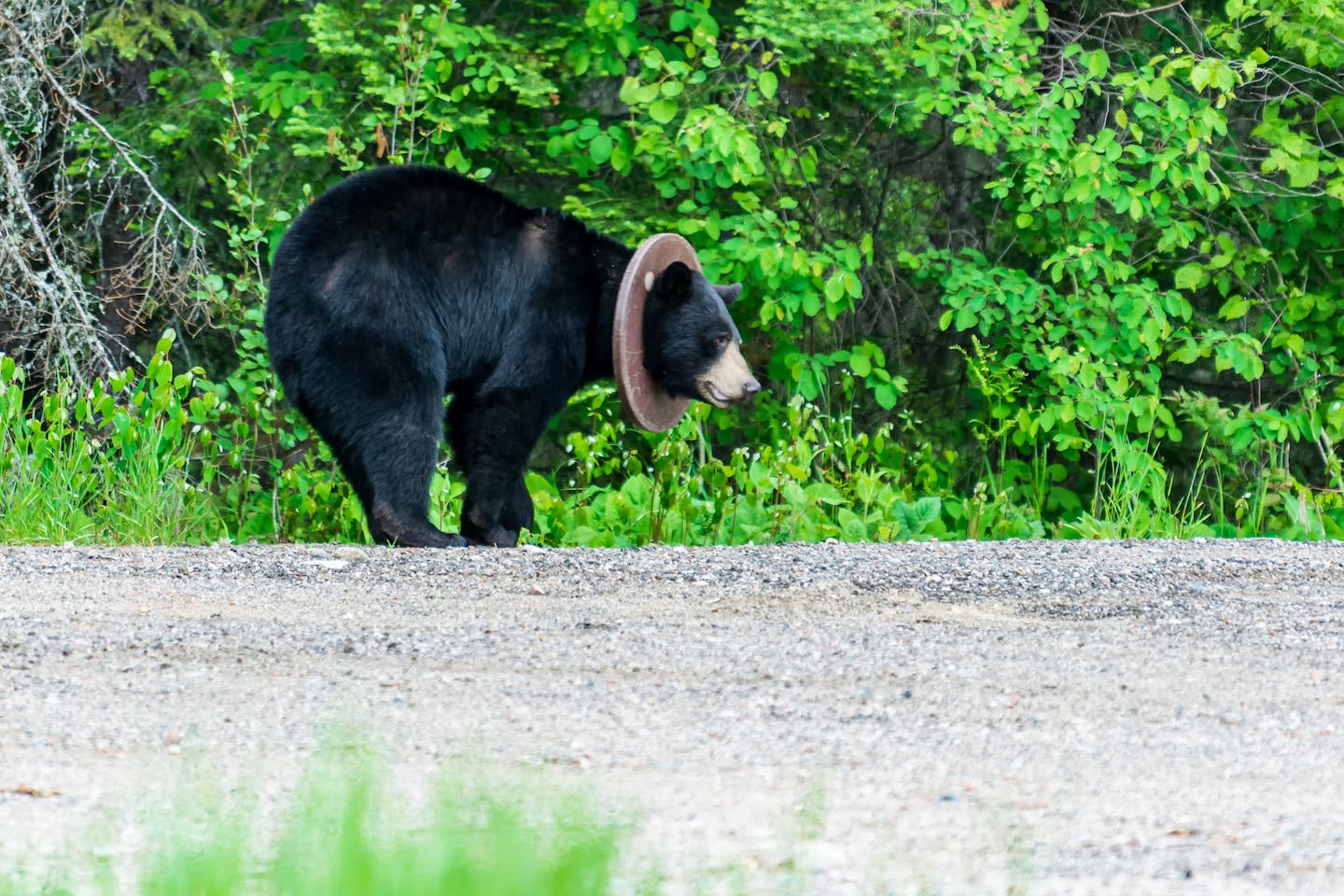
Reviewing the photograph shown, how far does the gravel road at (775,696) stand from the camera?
8.00ft

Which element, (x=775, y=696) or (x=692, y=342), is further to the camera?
(x=692, y=342)

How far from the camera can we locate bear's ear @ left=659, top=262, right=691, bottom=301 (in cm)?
725

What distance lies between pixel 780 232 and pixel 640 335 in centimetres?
212

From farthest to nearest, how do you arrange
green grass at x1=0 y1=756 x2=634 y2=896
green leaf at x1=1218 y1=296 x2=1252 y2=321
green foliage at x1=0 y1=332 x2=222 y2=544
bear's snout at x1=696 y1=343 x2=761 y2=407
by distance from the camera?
green leaf at x1=1218 y1=296 x2=1252 y2=321 → bear's snout at x1=696 y1=343 x2=761 y2=407 → green foliage at x1=0 y1=332 x2=222 y2=544 → green grass at x1=0 y1=756 x2=634 y2=896

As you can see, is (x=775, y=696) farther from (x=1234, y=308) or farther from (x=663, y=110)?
(x=1234, y=308)

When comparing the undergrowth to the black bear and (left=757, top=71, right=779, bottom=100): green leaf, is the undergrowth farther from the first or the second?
(left=757, top=71, right=779, bottom=100): green leaf

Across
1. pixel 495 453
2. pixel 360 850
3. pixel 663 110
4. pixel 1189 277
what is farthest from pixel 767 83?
pixel 360 850

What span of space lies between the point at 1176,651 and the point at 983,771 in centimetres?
150

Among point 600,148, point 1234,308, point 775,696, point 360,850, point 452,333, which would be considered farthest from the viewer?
point 1234,308

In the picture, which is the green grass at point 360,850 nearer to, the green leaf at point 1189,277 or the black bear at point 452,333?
the black bear at point 452,333

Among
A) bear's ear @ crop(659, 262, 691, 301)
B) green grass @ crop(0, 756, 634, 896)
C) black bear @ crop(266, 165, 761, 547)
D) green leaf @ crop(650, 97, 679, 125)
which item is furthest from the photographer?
green leaf @ crop(650, 97, 679, 125)

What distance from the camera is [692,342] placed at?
24.2ft

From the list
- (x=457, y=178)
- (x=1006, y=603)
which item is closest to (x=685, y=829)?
(x=1006, y=603)

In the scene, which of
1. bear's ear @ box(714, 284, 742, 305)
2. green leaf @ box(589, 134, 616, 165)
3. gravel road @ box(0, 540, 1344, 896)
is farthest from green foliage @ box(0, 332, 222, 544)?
green leaf @ box(589, 134, 616, 165)
